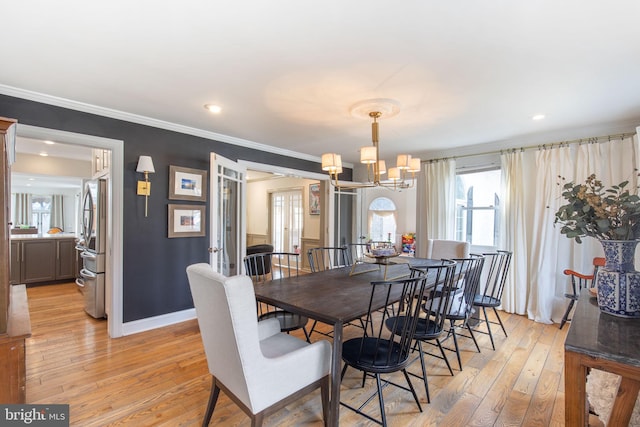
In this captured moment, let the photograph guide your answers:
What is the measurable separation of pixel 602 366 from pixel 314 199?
6.09m

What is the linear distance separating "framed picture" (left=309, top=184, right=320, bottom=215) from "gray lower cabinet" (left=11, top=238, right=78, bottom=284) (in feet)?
15.3

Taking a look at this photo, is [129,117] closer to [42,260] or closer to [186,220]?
[186,220]

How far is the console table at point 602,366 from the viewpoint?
1093 millimetres

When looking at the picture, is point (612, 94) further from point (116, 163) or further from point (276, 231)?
point (276, 231)

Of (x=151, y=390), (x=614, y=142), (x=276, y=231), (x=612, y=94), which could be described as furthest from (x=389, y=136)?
(x=276, y=231)

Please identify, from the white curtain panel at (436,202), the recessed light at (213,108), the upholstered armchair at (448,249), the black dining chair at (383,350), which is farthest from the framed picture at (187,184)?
the white curtain panel at (436,202)

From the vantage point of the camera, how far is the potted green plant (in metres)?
1.47

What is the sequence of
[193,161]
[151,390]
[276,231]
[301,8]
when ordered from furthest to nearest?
[276,231]
[193,161]
[151,390]
[301,8]

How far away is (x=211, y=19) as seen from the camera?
1.68m

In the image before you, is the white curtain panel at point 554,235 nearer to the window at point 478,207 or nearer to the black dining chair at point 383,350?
the window at point 478,207

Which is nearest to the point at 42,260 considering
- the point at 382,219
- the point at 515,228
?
the point at 515,228

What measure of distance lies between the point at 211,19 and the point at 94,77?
137cm

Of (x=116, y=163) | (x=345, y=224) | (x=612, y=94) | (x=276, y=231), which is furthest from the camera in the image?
(x=276, y=231)

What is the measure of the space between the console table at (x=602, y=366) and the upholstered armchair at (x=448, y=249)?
8.50ft
